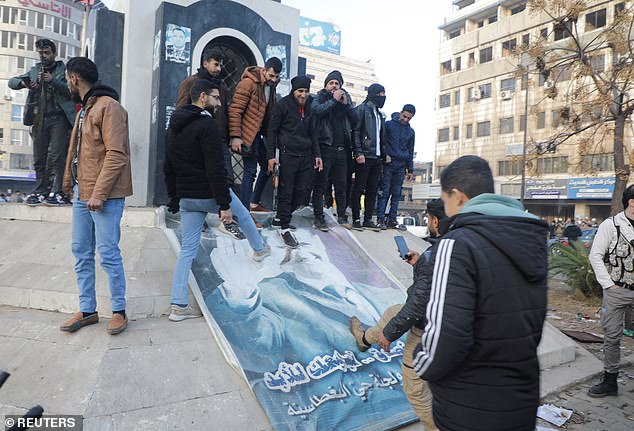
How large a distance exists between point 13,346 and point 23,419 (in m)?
2.08

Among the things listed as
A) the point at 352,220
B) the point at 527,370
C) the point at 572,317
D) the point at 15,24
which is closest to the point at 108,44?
the point at 352,220

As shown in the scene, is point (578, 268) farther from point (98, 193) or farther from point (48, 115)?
point (48, 115)

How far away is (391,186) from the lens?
7.40 m

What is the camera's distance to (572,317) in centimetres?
745

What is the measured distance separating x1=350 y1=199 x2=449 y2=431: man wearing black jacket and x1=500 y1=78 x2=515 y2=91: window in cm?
3681

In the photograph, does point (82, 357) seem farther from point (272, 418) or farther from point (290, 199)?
point (290, 199)

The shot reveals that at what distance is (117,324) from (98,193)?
0.98 meters

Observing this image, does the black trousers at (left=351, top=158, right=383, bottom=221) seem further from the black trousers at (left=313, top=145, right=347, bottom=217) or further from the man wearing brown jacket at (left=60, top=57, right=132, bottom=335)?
the man wearing brown jacket at (left=60, top=57, right=132, bottom=335)

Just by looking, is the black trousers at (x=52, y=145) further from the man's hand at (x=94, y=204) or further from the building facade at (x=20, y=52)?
the building facade at (x=20, y=52)

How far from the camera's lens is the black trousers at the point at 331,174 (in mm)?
6191

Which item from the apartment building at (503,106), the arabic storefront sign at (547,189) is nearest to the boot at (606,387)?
the apartment building at (503,106)

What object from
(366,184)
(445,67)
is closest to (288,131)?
(366,184)

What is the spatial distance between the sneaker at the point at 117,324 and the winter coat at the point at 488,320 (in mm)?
2504

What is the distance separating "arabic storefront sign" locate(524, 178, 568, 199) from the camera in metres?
31.8
